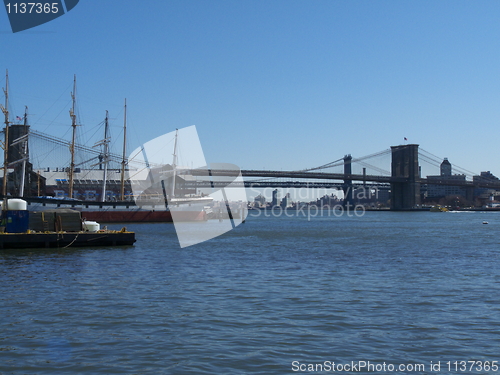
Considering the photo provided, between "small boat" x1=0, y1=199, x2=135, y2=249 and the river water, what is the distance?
7292mm

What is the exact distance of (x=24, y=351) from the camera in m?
9.91

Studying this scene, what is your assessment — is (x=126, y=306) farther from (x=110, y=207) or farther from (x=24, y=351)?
(x=110, y=207)

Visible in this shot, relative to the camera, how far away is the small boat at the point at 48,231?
97.8 ft

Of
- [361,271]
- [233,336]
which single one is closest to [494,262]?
[361,271]

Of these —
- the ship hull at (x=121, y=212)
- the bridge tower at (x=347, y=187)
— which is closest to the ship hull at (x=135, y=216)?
the ship hull at (x=121, y=212)

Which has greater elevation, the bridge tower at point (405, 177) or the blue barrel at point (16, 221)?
the bridge tower at point (405, 177)

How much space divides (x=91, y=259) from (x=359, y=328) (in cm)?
1733

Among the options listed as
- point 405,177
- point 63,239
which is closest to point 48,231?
point 63,239

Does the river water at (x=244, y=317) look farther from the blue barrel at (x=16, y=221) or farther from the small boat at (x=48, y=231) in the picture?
the blue barrel at (x=16, y=221)

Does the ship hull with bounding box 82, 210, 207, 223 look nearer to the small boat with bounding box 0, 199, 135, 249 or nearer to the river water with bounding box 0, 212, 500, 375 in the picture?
the small boat with bounding box 0, 199, 135, 249

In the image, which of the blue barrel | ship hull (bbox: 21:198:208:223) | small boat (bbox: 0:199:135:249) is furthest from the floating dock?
ship hull (bbox: 21:198:208:223)

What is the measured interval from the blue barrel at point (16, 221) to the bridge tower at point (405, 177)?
4886 inches

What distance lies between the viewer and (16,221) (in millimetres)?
30328

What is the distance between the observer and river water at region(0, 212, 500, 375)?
9.41m
